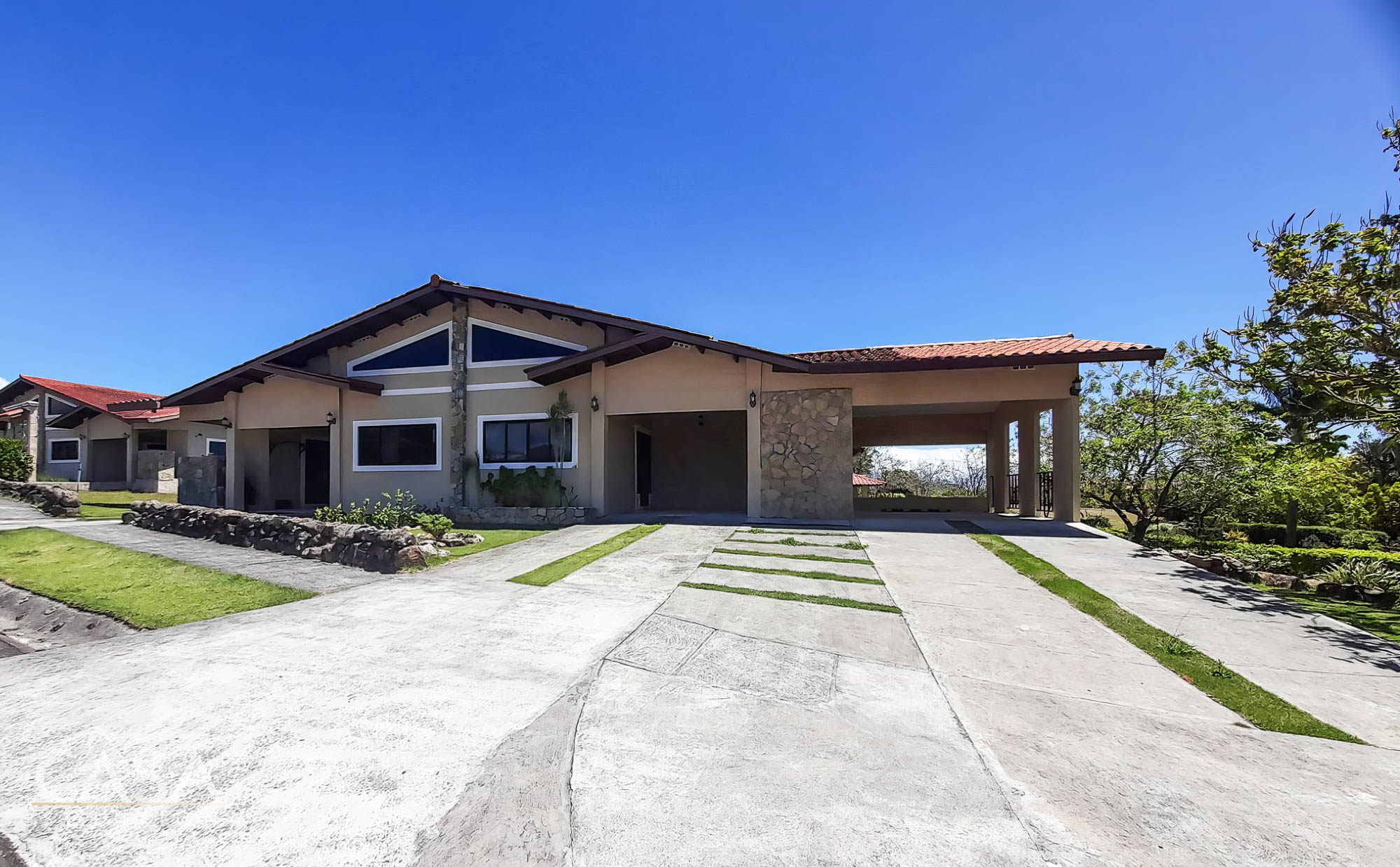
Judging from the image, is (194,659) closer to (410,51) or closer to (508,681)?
(508,681)

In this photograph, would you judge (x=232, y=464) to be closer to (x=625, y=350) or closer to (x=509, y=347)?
(x=509, y=347)

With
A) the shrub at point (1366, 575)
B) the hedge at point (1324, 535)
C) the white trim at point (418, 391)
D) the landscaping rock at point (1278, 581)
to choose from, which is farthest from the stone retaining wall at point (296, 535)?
the hedge at point (1324, 535)

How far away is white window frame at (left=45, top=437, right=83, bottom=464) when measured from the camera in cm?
2672

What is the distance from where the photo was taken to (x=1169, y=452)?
531 inches

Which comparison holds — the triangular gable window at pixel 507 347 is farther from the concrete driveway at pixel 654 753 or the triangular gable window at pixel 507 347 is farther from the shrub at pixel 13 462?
the shrub at pixel 13 462

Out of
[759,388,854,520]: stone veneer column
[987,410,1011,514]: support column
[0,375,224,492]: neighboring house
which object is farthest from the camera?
[0,375,224,492]: neighboring house

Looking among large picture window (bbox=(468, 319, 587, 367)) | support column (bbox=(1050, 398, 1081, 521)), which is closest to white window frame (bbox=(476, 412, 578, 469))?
large picture window (bbox=(468, 319, 587, 367))

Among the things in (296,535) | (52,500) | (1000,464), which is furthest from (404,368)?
(1000,464)

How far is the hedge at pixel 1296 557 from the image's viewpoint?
28.3ft

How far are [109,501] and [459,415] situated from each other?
14.7m

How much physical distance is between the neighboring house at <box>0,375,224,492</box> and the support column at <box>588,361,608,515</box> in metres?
19.4

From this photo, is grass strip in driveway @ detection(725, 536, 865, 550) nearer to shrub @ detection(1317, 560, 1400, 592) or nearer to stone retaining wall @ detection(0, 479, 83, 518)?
shrub @ detection(1317, 560, 1400, 592)

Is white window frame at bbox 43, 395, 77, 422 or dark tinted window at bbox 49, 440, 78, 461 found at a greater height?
white window frame at bbox 43, 395, 77, 422

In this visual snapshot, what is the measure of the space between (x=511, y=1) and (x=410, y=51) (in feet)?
8.04
